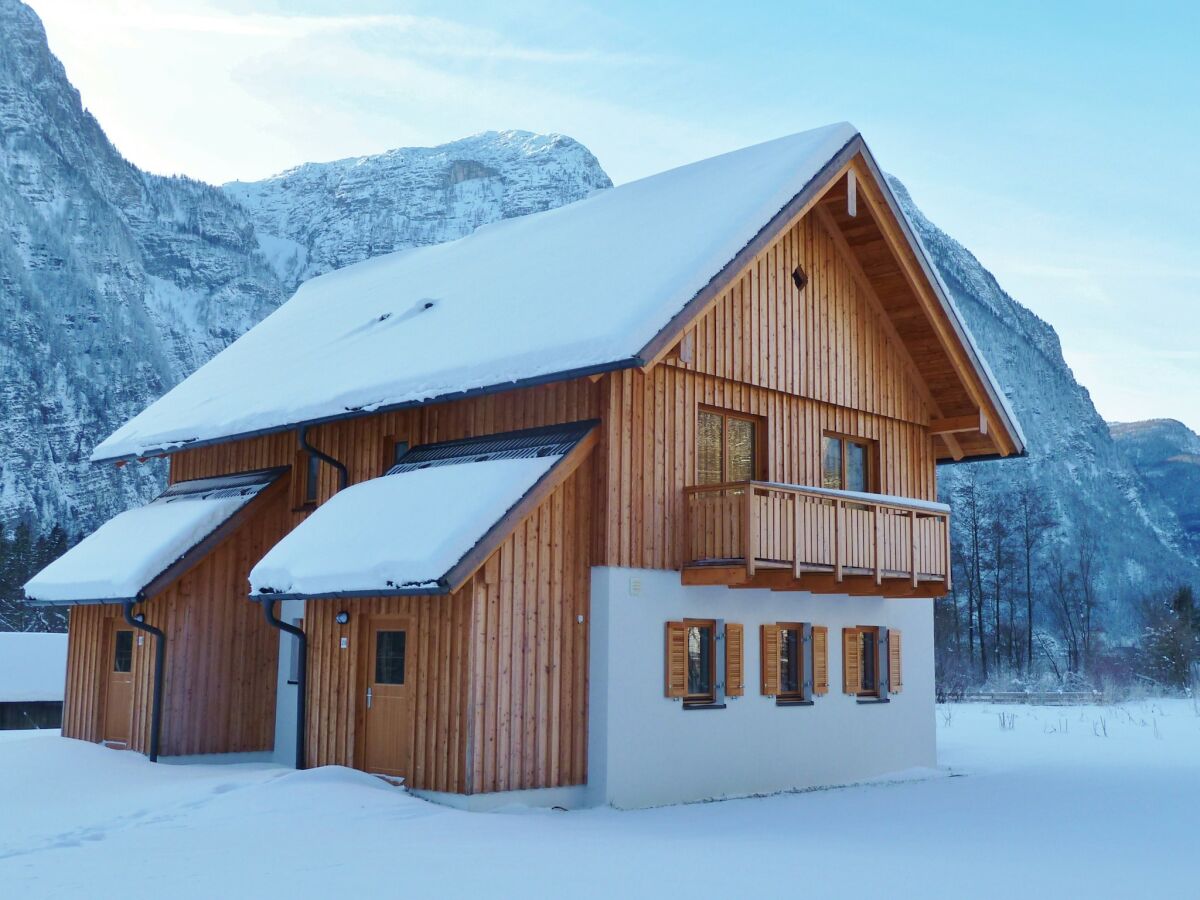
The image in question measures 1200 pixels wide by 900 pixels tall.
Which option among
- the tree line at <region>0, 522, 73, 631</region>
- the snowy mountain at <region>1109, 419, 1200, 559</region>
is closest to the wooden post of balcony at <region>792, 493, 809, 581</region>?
the tree line at <region>0, 522, 73, 631</region>

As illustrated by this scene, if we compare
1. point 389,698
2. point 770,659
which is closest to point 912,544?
point 770,659

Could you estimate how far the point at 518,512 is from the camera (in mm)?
14914

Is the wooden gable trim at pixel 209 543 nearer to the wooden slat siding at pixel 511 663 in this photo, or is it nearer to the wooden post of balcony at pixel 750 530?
the wooden slat siding at pixel 511 663

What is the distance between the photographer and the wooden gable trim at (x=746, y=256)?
49.6 ft

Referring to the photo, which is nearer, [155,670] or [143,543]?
[155,670]

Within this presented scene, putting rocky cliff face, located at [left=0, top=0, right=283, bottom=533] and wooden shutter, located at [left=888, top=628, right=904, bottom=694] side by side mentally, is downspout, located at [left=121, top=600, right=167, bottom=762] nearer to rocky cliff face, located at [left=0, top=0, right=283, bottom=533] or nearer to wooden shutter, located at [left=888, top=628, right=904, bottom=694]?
wooden shutter, located at [left=888, top=628, right=904, bottom=694]

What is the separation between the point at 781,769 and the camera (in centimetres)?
1802

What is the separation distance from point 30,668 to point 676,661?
22.6 metres

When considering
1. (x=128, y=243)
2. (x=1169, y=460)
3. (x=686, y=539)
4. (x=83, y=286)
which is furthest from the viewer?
(x=1169, y=460)

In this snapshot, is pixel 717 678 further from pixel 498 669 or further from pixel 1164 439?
pixel 1164 439

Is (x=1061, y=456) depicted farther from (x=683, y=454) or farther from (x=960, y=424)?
(x=683, y=454)

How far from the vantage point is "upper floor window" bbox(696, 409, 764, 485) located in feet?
58.4

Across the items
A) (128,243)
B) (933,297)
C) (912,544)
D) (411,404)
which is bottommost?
(912,544)

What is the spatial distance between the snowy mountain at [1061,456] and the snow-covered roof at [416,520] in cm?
7542
